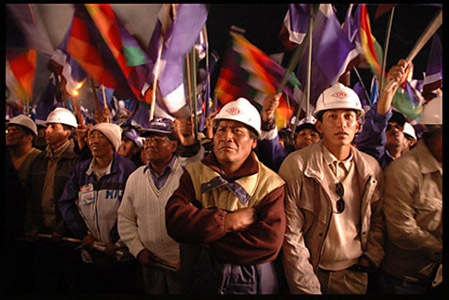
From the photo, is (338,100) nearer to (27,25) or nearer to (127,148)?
(127,148)

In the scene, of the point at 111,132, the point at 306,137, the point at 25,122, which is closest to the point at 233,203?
the point at 306,137

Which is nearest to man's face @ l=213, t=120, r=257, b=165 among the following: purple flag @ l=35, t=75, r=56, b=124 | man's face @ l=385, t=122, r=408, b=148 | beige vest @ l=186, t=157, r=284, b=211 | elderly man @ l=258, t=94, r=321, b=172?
beige vest @ l=186, t=157, r=284, b=211

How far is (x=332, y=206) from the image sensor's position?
2189mm

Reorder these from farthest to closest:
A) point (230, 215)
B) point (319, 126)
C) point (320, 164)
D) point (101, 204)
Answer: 1. point (101, 204)
2. point (319, 126)
3. point (320, 164)
4. point (230, 215)

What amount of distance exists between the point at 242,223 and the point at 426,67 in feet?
7.28

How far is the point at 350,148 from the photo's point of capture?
7.52 feet

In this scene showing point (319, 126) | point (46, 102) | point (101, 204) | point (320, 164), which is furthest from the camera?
point (46, 102)

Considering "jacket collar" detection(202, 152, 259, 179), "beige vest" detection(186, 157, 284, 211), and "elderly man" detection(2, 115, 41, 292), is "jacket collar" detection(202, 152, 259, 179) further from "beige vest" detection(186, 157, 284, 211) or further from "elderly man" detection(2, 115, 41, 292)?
"elderly man" detection(2, 115, 41, 292)

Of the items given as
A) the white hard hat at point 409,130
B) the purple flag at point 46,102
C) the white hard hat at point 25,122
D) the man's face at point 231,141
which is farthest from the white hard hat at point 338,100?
the white hard hat at point 25,122

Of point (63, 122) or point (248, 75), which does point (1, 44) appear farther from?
point (248, 75)

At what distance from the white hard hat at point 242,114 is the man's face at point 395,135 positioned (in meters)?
1.21

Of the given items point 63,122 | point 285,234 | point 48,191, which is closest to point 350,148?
point 285,234

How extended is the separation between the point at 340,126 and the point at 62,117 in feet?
7.79

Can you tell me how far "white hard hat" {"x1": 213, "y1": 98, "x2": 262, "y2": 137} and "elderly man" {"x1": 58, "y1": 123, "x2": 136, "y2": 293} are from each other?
1.00 meters
